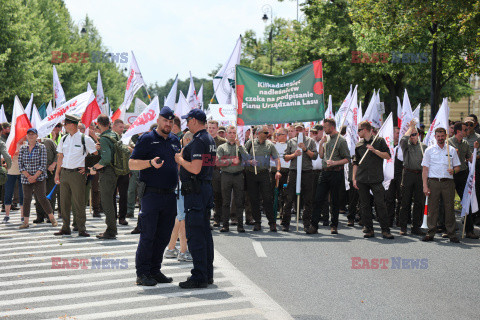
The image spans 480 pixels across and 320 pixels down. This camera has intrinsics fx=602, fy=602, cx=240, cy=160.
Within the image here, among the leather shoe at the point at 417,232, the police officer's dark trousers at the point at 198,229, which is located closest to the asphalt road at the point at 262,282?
the police officer's dark trousers at the point at 198,229

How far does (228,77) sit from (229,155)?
184 inches

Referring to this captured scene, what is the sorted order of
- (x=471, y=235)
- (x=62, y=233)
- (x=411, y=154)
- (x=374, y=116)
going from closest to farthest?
(x=62, y=233)
(x=471, y=235)
(x=411, y=154)
(x=374, y=116)

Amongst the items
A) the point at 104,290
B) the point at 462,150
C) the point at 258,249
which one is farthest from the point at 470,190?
the point at 104,290

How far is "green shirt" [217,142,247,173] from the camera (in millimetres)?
13003

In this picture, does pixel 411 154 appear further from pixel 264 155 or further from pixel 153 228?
pixel 153 228

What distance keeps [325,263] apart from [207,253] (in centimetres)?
235

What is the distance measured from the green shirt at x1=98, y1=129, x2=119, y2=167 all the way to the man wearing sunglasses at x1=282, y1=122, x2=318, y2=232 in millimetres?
3897

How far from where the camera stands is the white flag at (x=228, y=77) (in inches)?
624

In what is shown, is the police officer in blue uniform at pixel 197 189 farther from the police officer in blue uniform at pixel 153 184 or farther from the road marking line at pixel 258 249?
the road marking line at pixel 258 249

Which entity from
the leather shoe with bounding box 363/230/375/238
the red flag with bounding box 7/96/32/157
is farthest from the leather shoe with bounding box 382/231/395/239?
the red flag with bounding box 7/96/32/157

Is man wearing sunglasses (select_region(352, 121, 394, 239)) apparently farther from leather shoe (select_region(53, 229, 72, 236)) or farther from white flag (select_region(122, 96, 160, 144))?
leather shoe (select_region(53, 229, 72, 236))

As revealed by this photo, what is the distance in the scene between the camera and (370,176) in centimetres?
1223

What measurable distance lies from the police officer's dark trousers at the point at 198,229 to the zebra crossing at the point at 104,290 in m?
0.25

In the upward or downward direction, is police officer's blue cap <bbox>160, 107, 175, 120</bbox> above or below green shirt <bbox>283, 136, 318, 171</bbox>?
above
